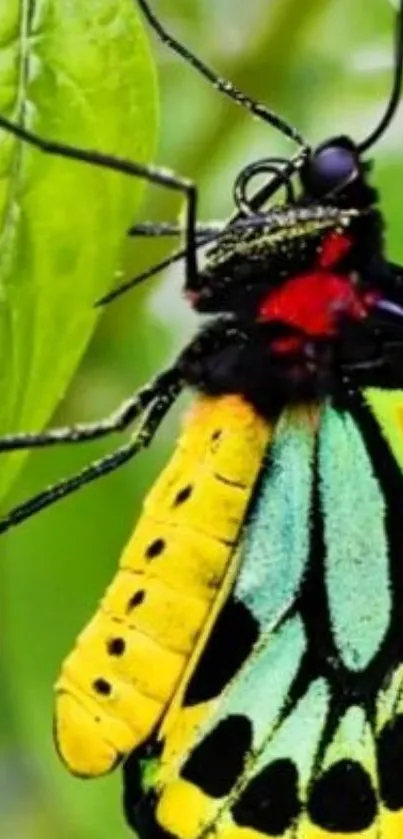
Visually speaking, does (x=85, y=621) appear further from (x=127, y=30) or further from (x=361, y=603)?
(x=127, y=30)

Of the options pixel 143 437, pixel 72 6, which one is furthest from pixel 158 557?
pixel 72 6

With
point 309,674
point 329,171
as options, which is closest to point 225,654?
point 309,674

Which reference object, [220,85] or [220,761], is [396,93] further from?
[220,761]

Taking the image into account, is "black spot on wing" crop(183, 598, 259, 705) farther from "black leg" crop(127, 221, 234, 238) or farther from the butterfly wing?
"black leg" crop(127, 221, 234, 238)

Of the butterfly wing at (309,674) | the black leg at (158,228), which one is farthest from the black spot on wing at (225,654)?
the black leg at (158,228)

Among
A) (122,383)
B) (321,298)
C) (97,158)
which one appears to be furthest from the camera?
(122,383)

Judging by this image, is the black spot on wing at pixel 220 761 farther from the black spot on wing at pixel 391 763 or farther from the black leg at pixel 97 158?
the black leg at pixel 97 158
